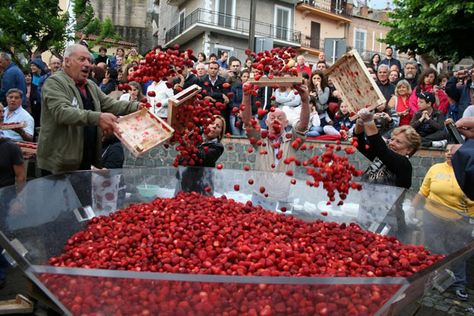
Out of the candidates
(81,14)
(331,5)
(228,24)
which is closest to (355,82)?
(81,14)

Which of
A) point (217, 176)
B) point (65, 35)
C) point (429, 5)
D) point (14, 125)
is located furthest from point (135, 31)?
point (217, 176)

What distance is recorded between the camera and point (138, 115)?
3.13m

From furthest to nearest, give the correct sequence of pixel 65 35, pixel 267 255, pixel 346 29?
1. pixel 346 29
2. pixel 65 35
3. pixel 267 255

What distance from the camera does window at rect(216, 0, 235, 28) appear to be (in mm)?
32844

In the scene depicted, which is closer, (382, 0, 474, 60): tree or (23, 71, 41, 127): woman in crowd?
(23, 71, 41, 127): woman in crowd

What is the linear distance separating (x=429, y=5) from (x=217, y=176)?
14.8m

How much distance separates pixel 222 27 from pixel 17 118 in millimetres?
25022

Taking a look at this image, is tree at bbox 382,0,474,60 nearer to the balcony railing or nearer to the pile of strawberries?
the pile of strawberries

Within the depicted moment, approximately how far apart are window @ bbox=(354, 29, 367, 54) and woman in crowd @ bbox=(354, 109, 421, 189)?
39.8 metres

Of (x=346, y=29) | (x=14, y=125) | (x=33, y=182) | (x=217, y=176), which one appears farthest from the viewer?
(x=346, y=29)

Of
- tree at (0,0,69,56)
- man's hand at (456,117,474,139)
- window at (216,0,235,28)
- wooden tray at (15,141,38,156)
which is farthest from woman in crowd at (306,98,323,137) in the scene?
window at (216,0,235,28)

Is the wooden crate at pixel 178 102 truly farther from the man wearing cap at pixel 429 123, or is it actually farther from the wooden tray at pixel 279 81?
the man wearing cap at pixel 429 123

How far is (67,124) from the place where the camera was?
3.69 metres

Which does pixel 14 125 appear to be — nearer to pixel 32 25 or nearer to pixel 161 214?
pixel 161 214
